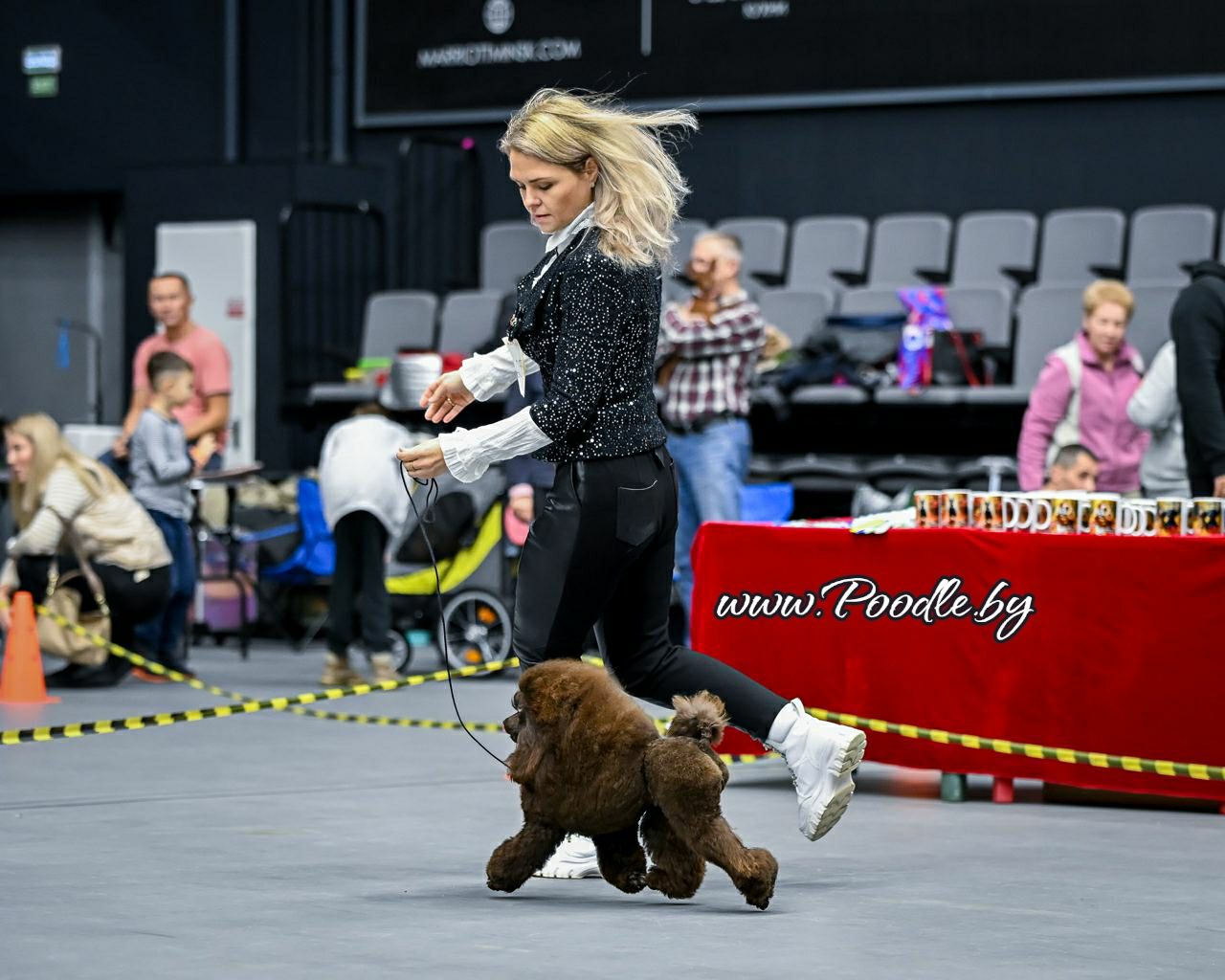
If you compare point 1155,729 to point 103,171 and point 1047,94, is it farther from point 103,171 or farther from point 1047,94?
point 103,171

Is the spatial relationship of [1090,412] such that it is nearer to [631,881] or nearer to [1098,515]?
[1098,515]

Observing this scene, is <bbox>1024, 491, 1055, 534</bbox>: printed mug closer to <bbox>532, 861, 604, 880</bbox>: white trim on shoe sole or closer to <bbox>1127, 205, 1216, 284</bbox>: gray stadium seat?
<bbox>532, 861, 604, 880</bbox>: white trim on shoe sole

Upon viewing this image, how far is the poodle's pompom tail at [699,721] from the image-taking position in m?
3.55

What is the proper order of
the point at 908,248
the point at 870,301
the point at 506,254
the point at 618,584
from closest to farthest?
the point at 618,584, the point at 870,301, the point at 908,248, the point at 506,254

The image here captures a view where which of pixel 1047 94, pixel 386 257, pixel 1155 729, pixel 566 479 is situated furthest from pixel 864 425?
pixel 566 479

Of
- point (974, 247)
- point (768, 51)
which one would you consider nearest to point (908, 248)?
point (974, 247)

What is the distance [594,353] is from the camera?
360 centimetres

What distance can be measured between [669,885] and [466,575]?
16.3 ft

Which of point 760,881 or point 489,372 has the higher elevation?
point 489,372

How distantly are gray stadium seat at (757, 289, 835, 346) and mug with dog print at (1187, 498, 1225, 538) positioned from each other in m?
6.07

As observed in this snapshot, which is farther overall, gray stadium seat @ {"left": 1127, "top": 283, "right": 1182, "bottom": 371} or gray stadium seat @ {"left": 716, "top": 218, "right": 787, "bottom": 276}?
gray stadium seat @ {"left": 716, "top": 218, "right": 787, "bottom": 276}

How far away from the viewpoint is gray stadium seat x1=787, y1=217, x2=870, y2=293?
38.6ft

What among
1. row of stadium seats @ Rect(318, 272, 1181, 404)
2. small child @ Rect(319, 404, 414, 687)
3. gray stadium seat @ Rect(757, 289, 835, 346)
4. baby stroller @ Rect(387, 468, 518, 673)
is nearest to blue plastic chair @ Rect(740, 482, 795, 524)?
baby stroller @ Rect(387, 468, 518, 673)

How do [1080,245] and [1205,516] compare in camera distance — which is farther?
[1080,245]
